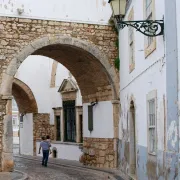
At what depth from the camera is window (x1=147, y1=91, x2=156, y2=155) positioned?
359 inches

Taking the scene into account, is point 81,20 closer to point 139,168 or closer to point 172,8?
point 139,168

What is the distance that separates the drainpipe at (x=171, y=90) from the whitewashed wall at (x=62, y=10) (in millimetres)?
6770

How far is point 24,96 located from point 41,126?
1.75m

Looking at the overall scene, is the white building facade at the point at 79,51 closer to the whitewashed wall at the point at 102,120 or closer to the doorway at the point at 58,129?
the whitewashed wall at the point at 102,120

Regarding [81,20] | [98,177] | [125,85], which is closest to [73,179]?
[98,177]

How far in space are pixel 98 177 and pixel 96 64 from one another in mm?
3833

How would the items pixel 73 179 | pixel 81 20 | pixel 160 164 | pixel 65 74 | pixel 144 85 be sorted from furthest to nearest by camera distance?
pixel 65 74
pixel 81 20
pixel 73 179
pixel 144 85
pixel 160 164

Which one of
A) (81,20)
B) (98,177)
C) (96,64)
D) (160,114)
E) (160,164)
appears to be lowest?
(98,177)

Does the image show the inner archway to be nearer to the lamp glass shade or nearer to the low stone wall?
the low stone wall

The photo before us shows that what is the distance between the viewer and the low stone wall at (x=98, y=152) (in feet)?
48.7

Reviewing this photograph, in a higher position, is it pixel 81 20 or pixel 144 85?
pixel 81 20

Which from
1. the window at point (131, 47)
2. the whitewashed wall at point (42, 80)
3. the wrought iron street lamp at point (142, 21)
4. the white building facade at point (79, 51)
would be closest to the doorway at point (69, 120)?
the whitewashed wall at point (42, 80)

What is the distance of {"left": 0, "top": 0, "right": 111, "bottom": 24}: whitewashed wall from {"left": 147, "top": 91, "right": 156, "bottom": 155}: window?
564 centimetres

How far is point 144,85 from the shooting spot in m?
10.1
